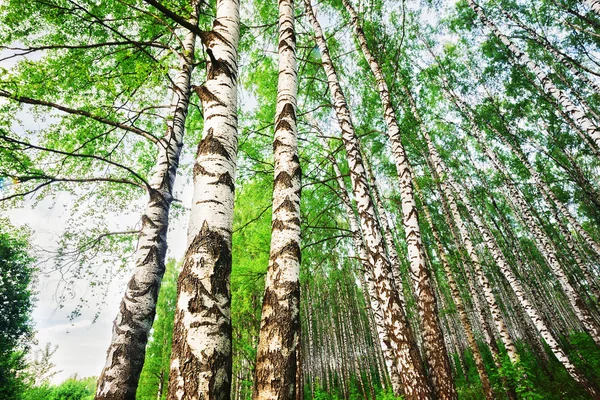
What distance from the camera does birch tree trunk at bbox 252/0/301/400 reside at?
1.47 m

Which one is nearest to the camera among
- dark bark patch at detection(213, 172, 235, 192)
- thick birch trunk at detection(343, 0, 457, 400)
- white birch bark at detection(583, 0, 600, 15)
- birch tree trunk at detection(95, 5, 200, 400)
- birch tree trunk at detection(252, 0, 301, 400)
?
birch tree trunk at detection(252, 0, 301, 400)

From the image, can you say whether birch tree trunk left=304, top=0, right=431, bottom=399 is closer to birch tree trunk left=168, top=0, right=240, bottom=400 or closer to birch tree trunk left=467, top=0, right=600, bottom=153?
birch tree trunk left=168, top=0, right=240, bottom=400

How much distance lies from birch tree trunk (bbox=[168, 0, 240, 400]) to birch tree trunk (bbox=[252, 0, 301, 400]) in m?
0.29

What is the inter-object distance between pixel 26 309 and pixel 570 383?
26522 mm

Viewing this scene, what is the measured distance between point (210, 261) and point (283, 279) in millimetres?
537

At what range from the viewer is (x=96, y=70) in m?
5.89

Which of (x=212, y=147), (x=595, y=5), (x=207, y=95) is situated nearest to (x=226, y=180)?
(x=212, y=147)

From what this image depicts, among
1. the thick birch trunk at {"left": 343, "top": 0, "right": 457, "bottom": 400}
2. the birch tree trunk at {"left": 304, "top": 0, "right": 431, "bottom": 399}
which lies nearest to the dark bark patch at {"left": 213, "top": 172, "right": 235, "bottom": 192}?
the birch tree trunk at {"left": 304, "top": 0, "right": 431, "bottom": 399}

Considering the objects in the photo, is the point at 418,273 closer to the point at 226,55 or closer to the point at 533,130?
the point at 226,55

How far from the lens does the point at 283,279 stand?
1776mm

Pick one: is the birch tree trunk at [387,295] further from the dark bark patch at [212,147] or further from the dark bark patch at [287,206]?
the dark bark patch at [212,147]

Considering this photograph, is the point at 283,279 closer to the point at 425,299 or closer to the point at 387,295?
the point at 387,295

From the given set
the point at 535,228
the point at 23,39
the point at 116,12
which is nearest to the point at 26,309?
the point at 23,39

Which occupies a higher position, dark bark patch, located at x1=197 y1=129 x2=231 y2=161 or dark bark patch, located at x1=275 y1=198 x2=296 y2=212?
dark bark patch, located at x1=197 y1=129 x2=231 y2=161
